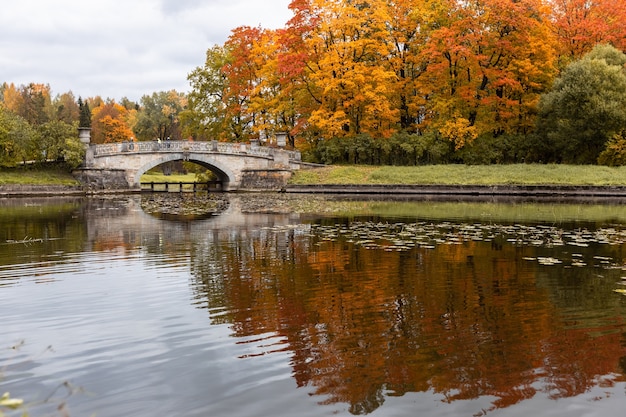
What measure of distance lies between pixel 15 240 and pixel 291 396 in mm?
11859

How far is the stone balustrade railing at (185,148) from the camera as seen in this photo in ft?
132

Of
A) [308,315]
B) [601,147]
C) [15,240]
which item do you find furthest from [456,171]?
[308,315]

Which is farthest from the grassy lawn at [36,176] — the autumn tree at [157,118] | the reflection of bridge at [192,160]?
the autumn tree at [157,118]

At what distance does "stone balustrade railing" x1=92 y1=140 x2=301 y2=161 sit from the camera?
40375 mm

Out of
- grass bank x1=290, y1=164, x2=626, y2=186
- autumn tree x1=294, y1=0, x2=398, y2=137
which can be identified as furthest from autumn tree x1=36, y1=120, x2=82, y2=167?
autumn tree x1=294, y1=0, x2=398, y2=137

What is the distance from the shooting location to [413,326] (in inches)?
249

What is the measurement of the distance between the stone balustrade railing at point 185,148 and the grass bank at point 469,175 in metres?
3.31

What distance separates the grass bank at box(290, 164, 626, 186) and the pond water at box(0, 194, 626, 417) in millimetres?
21071

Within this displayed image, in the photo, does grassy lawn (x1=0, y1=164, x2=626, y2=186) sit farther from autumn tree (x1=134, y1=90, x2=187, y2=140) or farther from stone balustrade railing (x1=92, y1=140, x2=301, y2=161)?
autumn tree (x1=134, y1=90, x2=187, y2=140)

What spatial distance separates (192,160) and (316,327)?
123 feet

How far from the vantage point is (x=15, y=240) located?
1392cm

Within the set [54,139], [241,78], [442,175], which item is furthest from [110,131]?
[442,175]

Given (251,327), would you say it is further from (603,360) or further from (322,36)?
(322,36)

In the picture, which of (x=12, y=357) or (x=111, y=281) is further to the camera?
(x=111, y=281)
